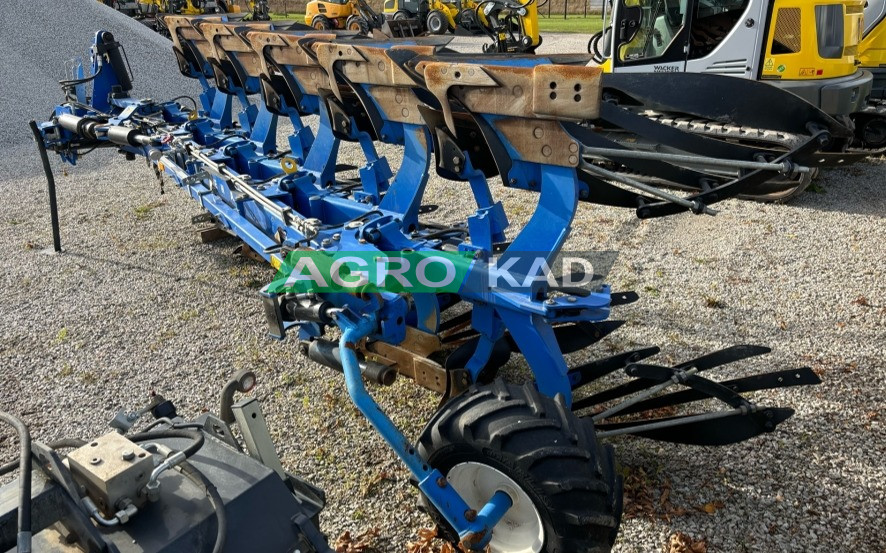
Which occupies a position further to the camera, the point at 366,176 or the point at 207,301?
the point at 207,301

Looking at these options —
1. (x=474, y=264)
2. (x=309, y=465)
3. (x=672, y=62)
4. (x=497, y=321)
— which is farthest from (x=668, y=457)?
(x=672, y=62)

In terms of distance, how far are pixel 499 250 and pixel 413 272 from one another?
715 millimetres

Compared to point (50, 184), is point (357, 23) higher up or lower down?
higher up

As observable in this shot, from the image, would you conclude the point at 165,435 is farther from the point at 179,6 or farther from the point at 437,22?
the point at 179,6

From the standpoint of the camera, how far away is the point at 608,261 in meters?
5.86

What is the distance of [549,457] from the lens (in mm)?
2422


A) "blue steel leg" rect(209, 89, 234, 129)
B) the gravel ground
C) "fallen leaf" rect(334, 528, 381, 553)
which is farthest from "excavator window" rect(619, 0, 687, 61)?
"fallen leaf" rect(334, 528, 381, 553)

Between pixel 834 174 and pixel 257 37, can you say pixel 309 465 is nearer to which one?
pixel 257 37

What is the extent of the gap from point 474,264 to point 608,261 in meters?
3.07

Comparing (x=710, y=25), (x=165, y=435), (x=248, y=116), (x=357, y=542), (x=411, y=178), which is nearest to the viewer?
(x=165, y=435)

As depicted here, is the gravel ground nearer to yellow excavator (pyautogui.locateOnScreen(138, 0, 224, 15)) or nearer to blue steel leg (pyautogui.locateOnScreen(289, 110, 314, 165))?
blue steel leg (pyautogui.locateOnScreen(289, 110, 314, 165))

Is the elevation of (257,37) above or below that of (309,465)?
above

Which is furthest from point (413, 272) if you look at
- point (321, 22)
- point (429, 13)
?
point (321, 22)

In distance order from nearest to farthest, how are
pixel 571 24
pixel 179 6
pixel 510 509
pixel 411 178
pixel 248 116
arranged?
pixel 510 509, pixel 411 178, pixel 248 116, pixel 179 6, pixel 571 24
